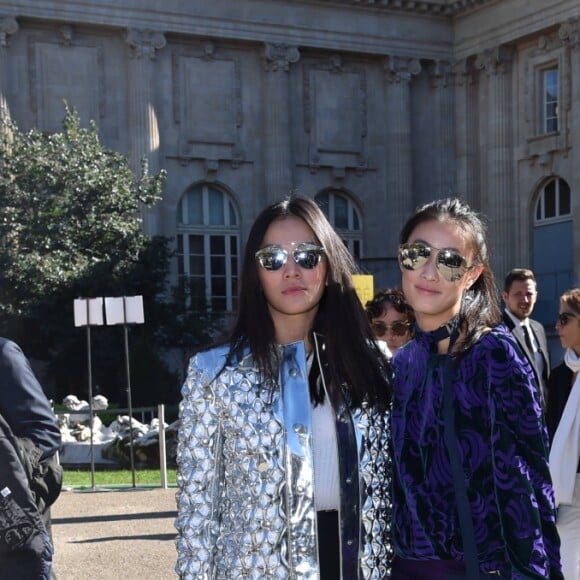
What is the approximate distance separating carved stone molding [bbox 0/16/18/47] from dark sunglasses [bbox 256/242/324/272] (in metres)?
31.0

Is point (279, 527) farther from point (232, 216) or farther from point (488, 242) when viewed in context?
point (232, 216)

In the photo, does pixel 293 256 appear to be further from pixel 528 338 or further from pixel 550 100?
pixel 550 100

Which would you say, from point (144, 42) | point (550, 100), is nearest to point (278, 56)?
point (144, 42)

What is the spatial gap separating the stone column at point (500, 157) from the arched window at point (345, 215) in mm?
4237

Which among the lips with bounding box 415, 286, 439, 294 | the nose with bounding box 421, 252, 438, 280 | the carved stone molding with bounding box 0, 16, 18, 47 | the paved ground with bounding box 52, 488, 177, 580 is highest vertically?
the carved stone molding with bounding box 0, 16, 18, 47

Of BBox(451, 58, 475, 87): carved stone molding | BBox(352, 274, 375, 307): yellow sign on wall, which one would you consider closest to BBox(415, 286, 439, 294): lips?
BBox(352, 274, 375, 307): yellow sign on wall

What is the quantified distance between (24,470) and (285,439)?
149 centimetres

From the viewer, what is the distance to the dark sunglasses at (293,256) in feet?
11.9

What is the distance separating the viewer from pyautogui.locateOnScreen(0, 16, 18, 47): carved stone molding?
32.8m

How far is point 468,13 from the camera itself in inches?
1522

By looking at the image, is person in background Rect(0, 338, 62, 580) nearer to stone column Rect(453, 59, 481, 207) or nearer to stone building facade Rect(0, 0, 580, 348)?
stone building facade Rect(0, 0, 580, 348)

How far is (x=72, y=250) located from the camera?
91.1 feet

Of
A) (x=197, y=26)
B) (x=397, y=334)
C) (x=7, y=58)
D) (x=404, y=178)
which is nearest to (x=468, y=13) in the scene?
(x=404, y=178)

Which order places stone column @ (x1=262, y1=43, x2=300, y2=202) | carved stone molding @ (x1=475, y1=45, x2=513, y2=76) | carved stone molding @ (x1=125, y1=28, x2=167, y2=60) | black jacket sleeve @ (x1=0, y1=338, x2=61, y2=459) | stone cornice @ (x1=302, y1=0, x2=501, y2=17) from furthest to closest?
stone cornice @ (x1=302, y1=0, x2=501, y2=17) < carved stone molding @ (x1=475, y1=45, x2=513, y2=76) < stone column @ (x1=262, y1=43, x2=300, y2=202) < carved stone molding @ (x1=125, y1=28, x2=167, y2=60) < black jacket sleeve @ (x1=0, y1=338, x2=61, y2=459)
